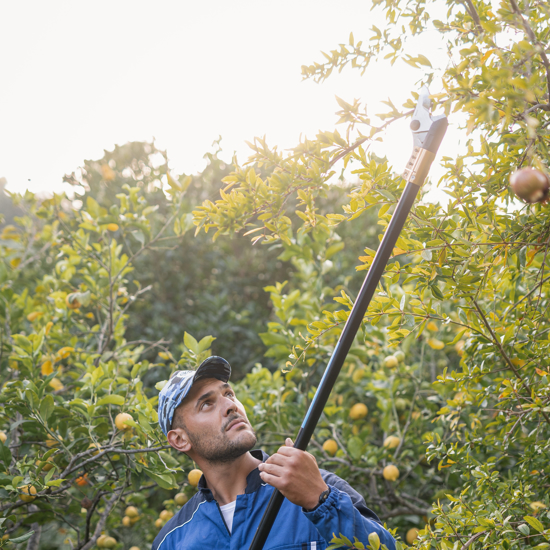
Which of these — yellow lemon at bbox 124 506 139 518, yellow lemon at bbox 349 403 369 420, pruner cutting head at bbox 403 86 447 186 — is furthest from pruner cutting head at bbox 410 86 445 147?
yellow lemon at bbox 124 506 139 518

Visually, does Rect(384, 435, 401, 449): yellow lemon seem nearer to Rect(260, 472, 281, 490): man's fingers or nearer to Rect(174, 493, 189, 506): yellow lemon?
Rect(174, 493, 189, 506): yellow lemon

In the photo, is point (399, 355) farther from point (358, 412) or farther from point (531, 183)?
point (531, 183)

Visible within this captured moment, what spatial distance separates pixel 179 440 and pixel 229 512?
0.32m

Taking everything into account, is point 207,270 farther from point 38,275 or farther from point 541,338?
point 541,338

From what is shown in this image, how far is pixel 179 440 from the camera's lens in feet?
5.75

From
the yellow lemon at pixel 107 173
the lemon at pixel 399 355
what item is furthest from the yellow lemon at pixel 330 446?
the yellow lemon at pixel 107 173

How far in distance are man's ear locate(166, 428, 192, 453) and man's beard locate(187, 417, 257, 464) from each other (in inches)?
2.2

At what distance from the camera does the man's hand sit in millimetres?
1169

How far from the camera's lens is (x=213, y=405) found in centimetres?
174

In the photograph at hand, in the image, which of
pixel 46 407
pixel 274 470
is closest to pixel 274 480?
pixel 274 470

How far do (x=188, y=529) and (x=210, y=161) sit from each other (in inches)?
135

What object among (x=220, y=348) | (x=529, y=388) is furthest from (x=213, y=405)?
(x=220, y=348)

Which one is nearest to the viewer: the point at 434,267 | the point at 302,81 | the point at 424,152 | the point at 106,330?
the point at 424,152

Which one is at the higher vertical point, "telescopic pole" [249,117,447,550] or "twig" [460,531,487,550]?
"telescopic pole" [249,117,447,550]
